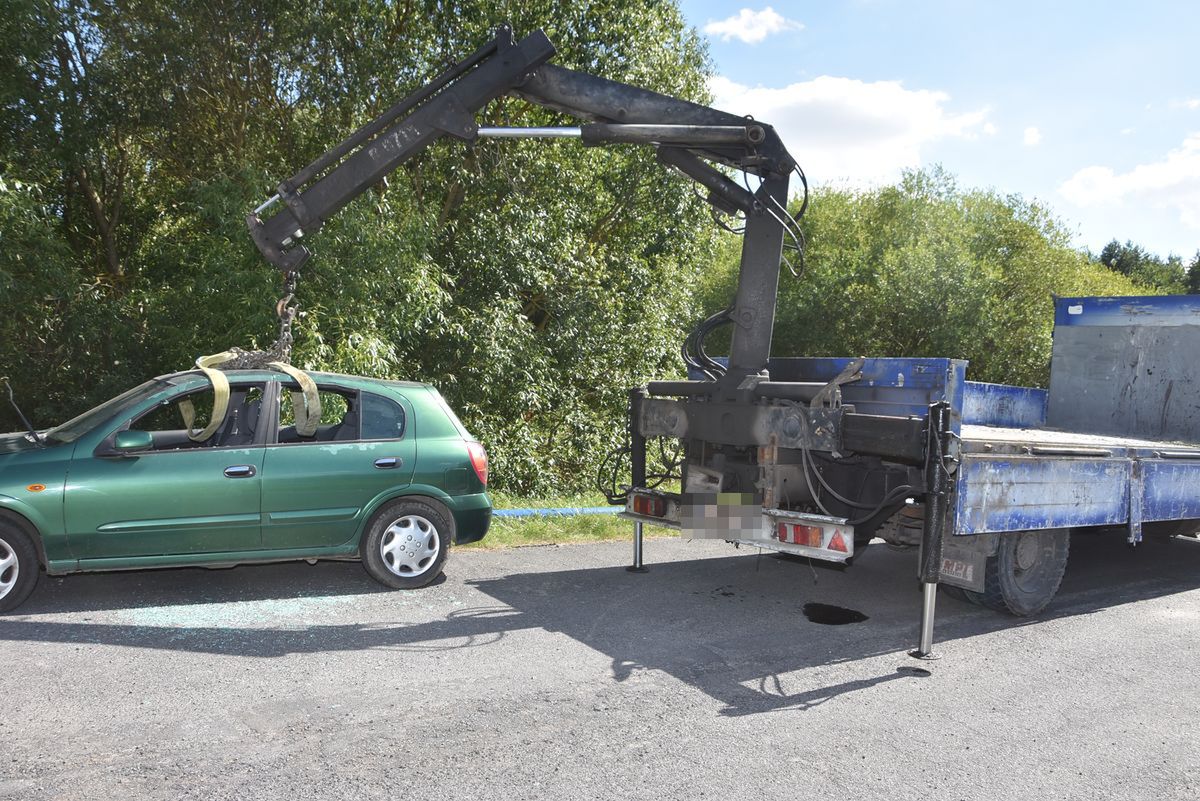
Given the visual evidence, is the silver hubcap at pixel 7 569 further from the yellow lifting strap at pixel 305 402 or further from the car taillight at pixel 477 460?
the car taillight at pixel 477 460

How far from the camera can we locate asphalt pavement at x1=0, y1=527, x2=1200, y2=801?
3.82 m

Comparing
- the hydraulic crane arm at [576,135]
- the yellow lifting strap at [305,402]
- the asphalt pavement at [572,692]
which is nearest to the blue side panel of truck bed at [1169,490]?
the asphalt pavement at [572,692]

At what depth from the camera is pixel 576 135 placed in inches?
254

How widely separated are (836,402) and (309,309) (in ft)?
22.4

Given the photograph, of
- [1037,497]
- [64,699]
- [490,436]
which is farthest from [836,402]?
[490,436]

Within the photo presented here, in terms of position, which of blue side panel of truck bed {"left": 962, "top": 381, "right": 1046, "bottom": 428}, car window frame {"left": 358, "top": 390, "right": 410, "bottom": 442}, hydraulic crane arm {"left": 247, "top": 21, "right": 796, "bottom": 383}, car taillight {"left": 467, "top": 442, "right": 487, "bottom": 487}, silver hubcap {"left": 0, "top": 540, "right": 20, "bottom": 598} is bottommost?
silver hubcap {"left": 0, "top": 540, "right": 20, "bottom": 598}

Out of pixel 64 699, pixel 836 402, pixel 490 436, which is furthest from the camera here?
pixel 490 436

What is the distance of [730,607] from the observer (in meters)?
6.70

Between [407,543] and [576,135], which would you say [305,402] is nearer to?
[407,543]

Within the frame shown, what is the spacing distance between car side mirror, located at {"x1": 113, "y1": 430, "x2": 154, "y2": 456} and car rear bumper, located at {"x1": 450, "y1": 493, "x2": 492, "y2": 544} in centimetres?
220

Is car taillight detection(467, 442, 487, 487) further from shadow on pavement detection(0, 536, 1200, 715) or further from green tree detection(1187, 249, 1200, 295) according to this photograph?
green tree detection(1187, 249, 1200, 295)

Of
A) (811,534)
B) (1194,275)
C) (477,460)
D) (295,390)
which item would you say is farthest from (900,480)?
(1194,275)

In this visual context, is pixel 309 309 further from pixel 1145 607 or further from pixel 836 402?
pixel 1145 607

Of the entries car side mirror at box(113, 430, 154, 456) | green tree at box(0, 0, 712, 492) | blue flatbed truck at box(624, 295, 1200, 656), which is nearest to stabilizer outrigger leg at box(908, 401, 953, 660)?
blue flatbed truck at box(624, 295, 1200, 656)
